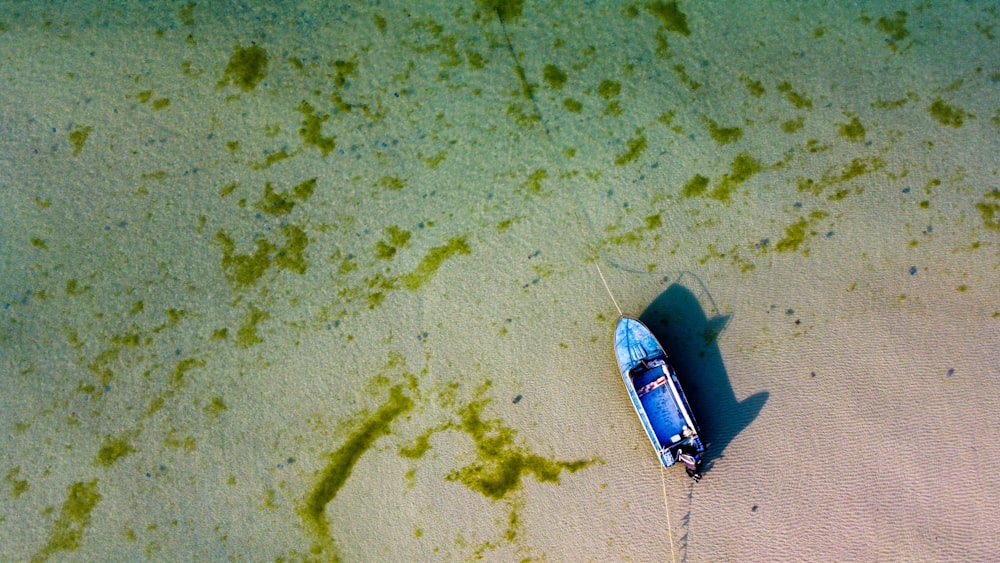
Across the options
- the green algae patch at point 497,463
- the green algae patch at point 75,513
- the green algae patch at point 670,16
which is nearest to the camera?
the green algae patch at point 75,513

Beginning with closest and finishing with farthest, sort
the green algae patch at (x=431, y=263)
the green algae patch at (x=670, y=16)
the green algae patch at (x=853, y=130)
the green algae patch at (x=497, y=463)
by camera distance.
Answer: the green algae patch at (x=497, y=463) → the green algae patch at (x=431, y=263) → the green algae patch at (x=853, y=130) → the green algae patch at (x=670, y=16)

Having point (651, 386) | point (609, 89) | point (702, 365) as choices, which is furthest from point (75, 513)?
point (609, 89)

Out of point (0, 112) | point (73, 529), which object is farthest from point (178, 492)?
point (0, 112)

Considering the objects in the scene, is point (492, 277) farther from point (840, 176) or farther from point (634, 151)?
point (840, 176)

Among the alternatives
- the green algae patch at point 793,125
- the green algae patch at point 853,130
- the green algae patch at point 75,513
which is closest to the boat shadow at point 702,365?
the green algae patch at point 793,125

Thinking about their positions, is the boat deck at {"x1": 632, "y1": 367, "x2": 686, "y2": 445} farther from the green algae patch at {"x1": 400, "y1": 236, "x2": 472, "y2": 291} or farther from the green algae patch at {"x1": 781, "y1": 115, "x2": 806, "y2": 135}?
the green algae patch at {"x1": 781, "y1": 115, "x2": 806, "y2": 135}

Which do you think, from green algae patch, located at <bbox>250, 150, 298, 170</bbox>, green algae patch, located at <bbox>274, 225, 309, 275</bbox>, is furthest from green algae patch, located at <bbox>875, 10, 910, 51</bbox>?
green algae patch, located at <bbox>274, 225, 309, 275</bbox>

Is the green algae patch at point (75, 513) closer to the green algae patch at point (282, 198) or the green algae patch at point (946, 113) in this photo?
the green algae patch at point (282, 198)

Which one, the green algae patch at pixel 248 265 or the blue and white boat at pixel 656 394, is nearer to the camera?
the blue and white boat at pixel 656 394

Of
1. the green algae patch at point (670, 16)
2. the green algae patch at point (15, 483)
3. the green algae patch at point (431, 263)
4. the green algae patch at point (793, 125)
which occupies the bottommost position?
the green algae patch at point (15, 483)
